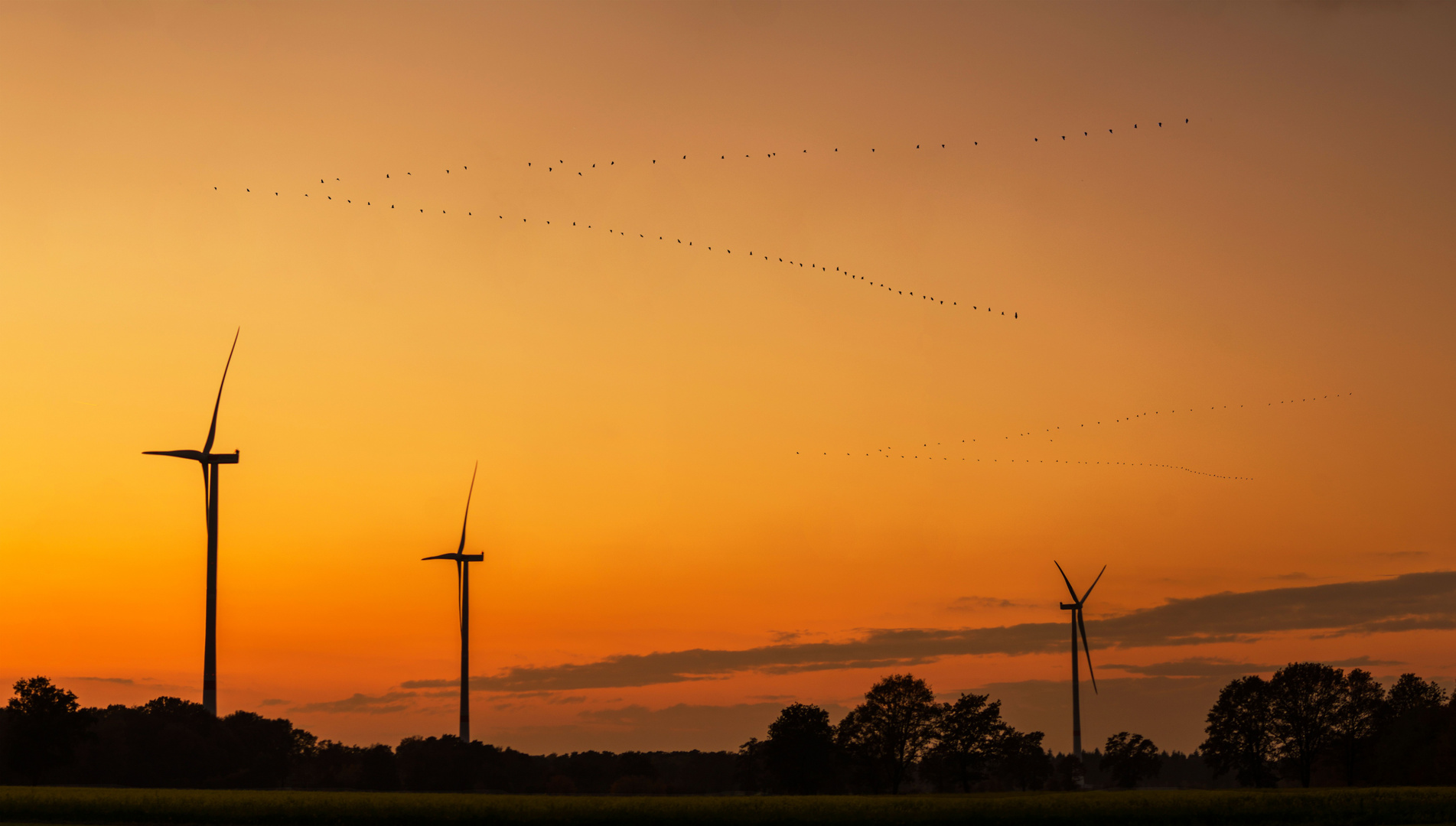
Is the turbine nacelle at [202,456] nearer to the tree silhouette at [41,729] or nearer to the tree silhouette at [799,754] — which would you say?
the tree silhouette at [41,729]

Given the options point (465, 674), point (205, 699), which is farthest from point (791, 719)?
point (205, 699)

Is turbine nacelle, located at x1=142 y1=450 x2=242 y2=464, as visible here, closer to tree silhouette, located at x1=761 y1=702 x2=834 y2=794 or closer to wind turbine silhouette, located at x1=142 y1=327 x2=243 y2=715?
wind turbine silhouette, located at x1=142 y1=327 x2=243 y2=715

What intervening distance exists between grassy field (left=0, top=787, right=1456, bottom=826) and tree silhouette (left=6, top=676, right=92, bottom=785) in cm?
5751

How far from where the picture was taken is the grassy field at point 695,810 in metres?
90.4

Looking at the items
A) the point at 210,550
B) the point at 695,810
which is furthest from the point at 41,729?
the point at 695,810

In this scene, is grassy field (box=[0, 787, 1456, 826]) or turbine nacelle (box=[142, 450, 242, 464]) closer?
grassy field (box=[0, 787, 1456, 826])

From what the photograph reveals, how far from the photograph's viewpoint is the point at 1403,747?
189 metres

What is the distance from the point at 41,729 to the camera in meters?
154

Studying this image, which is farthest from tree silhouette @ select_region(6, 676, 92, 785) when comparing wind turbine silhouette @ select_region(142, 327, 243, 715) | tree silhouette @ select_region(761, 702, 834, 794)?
tree silhouette @ select_region(761, 702, 834, 794)

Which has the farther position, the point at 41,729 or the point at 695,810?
the point at 41,729

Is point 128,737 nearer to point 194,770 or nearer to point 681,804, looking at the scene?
point 194,770

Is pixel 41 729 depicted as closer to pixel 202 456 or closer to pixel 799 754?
pixel 202 456

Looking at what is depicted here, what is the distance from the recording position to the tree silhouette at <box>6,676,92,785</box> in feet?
503

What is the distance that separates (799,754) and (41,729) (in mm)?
92643
